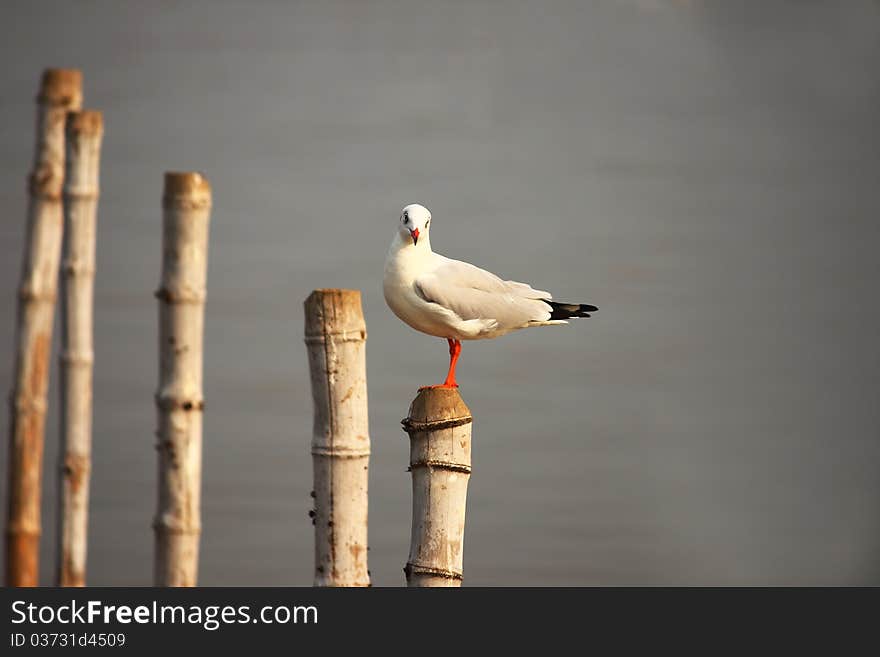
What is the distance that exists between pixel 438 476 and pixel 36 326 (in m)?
2.78

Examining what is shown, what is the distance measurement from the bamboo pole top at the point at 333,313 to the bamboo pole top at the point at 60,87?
7.75 feet

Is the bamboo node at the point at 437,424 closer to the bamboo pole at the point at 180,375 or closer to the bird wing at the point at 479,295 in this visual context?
the bird wing at the point at 479,295

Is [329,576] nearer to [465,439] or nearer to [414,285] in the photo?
[465,439]

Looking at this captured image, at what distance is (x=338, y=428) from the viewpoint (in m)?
3.58

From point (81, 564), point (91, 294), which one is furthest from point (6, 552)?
point (91, 294)

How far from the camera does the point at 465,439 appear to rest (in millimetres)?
3371

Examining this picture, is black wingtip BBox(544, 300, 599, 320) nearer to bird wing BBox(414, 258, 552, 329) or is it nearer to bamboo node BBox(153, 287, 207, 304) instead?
bird wing BBox(414, 258, 552, 329)

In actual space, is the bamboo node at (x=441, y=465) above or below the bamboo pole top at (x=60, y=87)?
below

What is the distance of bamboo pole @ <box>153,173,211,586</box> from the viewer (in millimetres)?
4090

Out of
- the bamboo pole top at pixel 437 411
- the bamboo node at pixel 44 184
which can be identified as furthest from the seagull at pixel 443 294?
the bamboo node at pixel 44 184

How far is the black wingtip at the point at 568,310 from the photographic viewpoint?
13.8 feet

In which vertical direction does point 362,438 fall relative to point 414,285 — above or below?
below

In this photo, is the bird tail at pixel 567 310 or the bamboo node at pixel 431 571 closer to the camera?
the bamboo node at pixel 431 571
